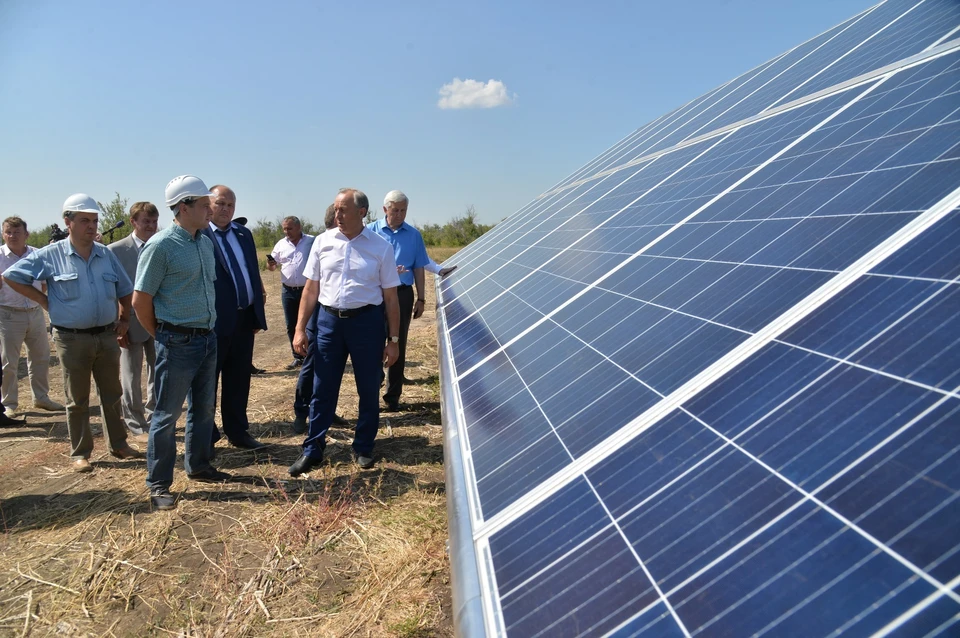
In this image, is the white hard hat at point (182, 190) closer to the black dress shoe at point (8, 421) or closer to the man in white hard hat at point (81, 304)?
the man in white hard hat at point (81, 304)

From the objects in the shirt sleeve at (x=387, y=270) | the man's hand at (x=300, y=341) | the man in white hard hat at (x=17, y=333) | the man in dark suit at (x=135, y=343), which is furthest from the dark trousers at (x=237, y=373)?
the man in white hard hat at (x=17, y=333)

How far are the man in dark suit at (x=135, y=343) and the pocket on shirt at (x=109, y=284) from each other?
60 centimetres

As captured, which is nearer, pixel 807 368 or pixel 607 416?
pixel 807 368

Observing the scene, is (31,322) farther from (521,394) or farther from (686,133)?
(686,133)

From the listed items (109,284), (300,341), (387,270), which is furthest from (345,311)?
(109,284)

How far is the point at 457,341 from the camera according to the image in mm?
5535

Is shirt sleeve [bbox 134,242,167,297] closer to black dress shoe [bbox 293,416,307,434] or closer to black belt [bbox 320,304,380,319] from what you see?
black belt [bbox 320,304,380,319]

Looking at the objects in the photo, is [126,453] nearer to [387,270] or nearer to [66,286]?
[66,286]

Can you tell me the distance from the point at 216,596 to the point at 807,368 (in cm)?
379

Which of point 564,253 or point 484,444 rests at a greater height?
point 564,253

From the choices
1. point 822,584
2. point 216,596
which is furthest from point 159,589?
point 822,584

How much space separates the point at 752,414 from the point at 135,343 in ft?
22.3

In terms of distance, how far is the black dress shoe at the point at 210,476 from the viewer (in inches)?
222

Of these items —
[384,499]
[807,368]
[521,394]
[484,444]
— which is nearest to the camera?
[807,368]
